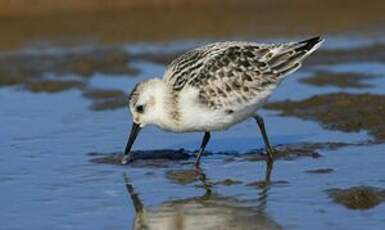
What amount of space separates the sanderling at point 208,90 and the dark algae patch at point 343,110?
5.34ft

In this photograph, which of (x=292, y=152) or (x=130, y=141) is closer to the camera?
(x=130, y=141)

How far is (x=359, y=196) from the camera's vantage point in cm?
953

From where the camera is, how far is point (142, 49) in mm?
18219

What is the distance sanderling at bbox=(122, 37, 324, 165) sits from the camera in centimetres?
1060

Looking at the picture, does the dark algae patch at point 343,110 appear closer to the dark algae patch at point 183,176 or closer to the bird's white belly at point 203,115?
the bird's white belly at point 203,115

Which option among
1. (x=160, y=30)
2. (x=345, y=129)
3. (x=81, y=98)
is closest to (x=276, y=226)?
(x=345, y=129)

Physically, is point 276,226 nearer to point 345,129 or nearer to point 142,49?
point 345,129

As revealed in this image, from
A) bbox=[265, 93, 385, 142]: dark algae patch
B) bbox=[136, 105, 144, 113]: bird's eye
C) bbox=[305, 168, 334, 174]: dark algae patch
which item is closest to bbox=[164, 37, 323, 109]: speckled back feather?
bbox=[136, 105, 144, 113]: bird's eye

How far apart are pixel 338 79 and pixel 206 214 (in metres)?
6.52

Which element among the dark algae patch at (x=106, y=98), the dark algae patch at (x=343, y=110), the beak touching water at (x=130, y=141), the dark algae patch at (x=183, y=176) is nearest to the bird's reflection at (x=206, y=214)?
the dark algae patch at (x=183, y=176)

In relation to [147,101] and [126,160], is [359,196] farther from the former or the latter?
[126,160]

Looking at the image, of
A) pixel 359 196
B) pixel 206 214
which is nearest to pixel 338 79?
pixel 359 196

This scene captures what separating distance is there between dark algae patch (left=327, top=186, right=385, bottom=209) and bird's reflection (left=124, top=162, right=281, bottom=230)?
61 centimetres

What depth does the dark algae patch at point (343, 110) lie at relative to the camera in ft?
40.9
